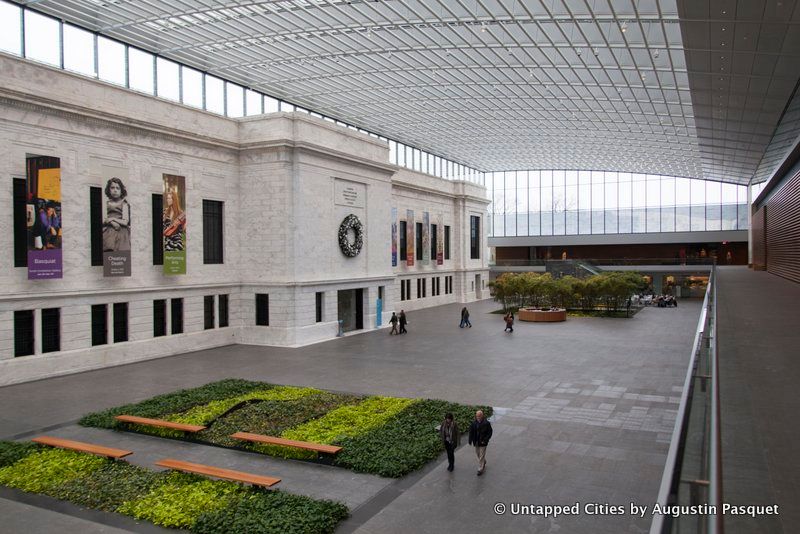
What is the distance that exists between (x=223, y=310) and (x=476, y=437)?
21.1 meters

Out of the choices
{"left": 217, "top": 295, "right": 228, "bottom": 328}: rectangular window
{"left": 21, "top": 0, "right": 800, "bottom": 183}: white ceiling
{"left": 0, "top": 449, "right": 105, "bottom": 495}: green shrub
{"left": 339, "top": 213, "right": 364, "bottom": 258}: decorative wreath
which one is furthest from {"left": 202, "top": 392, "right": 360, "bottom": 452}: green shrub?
Result: {"left": 21, "top": 0, "right": 800, "bottom": 183}: white ceiling

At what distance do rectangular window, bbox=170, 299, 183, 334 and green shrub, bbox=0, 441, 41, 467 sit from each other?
13.3 meters

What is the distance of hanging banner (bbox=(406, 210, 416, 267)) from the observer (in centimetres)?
4819

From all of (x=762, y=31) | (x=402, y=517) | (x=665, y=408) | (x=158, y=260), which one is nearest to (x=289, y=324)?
(x=158, y=260)

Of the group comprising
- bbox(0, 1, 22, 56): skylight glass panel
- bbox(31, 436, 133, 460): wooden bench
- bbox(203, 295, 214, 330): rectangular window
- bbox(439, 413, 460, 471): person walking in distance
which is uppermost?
bbox(0, 1, 22, 56): skylight glass panel

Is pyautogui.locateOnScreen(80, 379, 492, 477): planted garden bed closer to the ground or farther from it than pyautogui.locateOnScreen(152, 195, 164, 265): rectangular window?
closer to the ground

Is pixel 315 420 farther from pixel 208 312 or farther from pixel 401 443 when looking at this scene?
pixel 208 312

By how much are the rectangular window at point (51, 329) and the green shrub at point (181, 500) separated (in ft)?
43.9

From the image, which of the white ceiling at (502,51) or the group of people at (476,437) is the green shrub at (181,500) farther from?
the white ceiling at (502,51)

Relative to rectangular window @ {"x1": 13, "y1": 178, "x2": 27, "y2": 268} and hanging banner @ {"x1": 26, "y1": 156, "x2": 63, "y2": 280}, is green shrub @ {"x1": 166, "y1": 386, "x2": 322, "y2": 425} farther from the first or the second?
rectangular window @ {"x1": 13, "y1": 178, "x2": 27, "y2": 268}

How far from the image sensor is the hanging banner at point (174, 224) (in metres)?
26.5

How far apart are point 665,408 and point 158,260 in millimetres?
21192

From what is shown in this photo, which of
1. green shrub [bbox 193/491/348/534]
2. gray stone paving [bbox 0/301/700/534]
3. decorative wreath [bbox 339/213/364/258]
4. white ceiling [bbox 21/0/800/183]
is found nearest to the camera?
green shrub [bbox 193/491/348/534]

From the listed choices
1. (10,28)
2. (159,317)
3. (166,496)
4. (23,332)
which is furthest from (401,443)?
(10,28)
